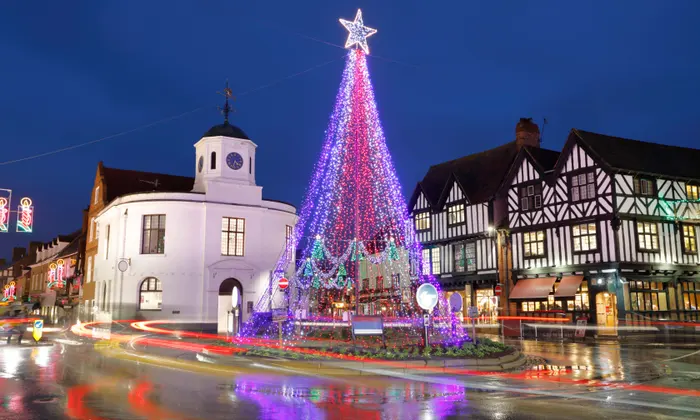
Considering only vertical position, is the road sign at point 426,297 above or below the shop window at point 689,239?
below

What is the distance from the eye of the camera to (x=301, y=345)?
19.3 meters

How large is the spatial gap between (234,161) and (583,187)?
20.5 metres

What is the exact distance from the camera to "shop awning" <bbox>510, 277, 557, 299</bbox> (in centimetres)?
3486

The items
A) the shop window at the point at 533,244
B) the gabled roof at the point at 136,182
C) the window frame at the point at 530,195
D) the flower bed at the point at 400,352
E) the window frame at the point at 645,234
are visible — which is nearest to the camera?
the flower bed at the point at 400,352


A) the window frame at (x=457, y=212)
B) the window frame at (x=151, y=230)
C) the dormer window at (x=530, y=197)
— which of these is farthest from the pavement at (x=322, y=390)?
the window frame at (x=457, y=212)

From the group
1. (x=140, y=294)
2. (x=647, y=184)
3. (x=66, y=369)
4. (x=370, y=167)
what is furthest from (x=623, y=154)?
(x=66, y=369)

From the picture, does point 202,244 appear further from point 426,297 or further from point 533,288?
point 533,288

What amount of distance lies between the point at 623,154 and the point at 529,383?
85.6ft

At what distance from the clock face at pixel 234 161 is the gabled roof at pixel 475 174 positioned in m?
15.4

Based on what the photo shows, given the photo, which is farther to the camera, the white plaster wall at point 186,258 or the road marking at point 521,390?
the white plaster wall at point 186,258

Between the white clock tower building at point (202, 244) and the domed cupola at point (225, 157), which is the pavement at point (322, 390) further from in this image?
the domed cupola at point (225, 157)

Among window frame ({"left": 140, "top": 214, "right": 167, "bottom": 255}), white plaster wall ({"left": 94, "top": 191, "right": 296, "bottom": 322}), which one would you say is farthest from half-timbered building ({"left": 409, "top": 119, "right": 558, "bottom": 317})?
window frame ({"left": 140, "top": 214, "right": 167, "bottom": 255})

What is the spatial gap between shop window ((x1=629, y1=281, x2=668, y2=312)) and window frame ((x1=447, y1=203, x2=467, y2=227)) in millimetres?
12349

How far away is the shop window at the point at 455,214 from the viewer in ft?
138
